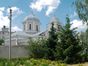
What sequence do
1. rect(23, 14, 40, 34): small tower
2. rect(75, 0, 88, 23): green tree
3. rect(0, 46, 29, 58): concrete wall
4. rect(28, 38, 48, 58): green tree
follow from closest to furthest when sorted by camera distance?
rect(75, 0, 88, 23): green tree < rect(28, 38, 48, 58): green tree < rect(0, 46, 29, 58): concrete wall < rect(23, 14, 40, 34): small tower

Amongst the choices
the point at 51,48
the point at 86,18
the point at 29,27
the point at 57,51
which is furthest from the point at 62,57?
the point at 29,27

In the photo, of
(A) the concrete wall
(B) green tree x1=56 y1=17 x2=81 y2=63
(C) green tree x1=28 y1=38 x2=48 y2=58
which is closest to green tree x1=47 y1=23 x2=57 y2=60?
(C) green tree x1=28 y1=38 x2=48 y2=58

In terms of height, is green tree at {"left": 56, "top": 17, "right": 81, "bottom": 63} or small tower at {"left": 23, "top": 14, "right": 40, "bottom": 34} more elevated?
small tower at {"left": 23, "top": 14, "right": 40, "bottom": 34}

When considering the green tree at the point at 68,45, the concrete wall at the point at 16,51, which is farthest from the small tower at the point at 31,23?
the green tree at the point at 68,45

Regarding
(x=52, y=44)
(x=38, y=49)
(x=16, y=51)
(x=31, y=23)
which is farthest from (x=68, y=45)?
(x=31, y=23)

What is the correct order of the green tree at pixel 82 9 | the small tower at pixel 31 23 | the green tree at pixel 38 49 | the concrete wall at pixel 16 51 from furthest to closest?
the small tower at pixel 31 23 → the concrete wall at pixel 16 51 → the green tree at pixel 38 49 → the green tree at pixel 82 9

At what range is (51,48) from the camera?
1316 inches

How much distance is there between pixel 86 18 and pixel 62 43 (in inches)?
216

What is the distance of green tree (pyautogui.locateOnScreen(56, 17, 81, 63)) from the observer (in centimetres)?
3011

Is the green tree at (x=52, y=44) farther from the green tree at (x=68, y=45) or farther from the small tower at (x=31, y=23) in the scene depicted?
the small tower at (x=31, y=23)

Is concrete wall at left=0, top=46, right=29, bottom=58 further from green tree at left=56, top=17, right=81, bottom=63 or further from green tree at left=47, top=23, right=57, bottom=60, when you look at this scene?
green tree at left=56, top=17, right=81, bottom=63

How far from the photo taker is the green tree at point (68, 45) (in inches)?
1185

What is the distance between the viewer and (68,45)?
30.5 meters

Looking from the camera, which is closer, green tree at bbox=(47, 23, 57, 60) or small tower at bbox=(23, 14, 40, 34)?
green tree at bbox=(47, 23, 57, 60)
